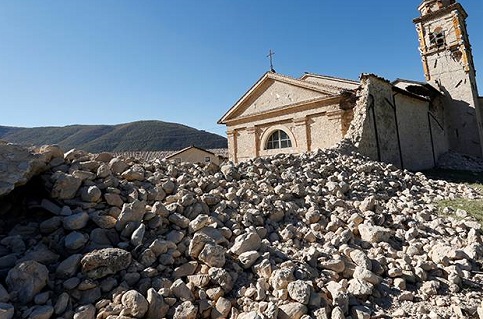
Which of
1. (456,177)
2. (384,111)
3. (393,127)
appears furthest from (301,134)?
(456,177)

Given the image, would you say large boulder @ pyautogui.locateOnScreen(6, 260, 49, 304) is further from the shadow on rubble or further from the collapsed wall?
the shadow on rubble

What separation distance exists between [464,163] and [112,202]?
18231mm

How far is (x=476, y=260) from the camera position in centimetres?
316

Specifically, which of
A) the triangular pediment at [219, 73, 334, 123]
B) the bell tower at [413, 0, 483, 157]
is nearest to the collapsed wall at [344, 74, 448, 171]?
the triangular pediment at [219, 73, 334, 123]

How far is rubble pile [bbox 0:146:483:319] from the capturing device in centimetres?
223

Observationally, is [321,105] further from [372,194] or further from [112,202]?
[112,202]

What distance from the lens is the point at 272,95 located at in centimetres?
1391

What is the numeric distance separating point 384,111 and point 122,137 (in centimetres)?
5782

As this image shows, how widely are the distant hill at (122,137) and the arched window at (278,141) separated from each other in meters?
36.5

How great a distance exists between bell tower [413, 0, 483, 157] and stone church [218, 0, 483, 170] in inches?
1.9

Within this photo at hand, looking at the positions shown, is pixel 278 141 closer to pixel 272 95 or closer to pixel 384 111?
pixel 272 95

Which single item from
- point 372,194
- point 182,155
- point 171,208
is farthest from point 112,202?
point 182,155

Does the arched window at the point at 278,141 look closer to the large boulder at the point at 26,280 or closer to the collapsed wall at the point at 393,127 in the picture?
the collapsed wall at the point at 393,127

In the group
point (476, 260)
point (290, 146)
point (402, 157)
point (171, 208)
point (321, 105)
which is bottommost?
point (476, 260)
